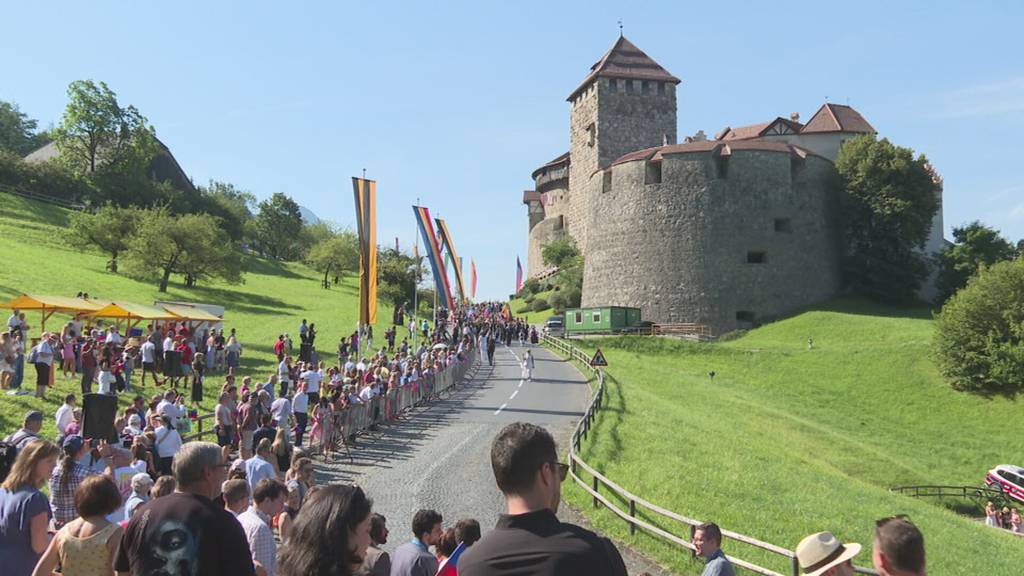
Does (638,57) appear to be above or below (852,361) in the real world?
above

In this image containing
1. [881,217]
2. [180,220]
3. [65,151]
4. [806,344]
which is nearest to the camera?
[806,344]

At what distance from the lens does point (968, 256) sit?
198ft

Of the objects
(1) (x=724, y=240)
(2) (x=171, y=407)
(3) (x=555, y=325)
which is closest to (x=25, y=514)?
(2) (x=171, y=407)

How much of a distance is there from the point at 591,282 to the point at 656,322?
25.5ft

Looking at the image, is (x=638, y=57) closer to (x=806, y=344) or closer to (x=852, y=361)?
(x=806, y=344)

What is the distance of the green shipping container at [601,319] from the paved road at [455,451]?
860 inches

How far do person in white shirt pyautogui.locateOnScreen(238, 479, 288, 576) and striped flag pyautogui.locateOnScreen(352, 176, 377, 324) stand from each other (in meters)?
19.5

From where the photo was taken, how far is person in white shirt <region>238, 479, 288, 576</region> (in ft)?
19.3

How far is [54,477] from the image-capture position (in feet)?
27.3

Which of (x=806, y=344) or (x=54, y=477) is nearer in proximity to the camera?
(x=54, y=477)

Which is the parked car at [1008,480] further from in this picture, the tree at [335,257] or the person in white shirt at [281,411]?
the tree at [335,257]

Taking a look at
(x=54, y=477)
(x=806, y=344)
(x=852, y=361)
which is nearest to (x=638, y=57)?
(x=806, y=344)

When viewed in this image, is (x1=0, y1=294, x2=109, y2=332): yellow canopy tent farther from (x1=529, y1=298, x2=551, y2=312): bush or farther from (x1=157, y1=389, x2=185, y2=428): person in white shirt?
(x1=529, y1=298, x2=551, y2=312): bush

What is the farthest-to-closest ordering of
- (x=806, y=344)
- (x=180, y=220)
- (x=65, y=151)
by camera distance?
A: 1. (x=65, y=151)
2. (x=180, y=220)
3. (x=806, y=344)
